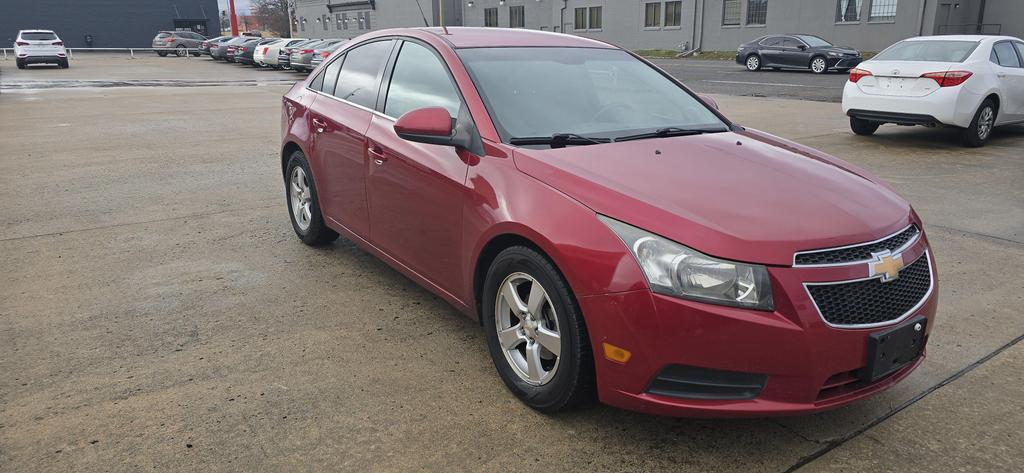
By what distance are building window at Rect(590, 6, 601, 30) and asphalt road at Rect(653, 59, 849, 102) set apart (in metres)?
22.9

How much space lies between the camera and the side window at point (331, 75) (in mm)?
5031

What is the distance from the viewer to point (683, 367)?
8.45 feet

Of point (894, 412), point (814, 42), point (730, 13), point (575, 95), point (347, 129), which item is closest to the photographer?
point (894, 412)

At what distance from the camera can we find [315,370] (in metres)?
3.54

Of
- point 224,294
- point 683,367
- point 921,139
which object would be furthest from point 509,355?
point 921,139

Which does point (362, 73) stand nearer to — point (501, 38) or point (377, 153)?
point (377, 153)

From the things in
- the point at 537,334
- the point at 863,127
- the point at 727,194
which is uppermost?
the point at 727,194

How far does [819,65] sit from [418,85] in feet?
83.9

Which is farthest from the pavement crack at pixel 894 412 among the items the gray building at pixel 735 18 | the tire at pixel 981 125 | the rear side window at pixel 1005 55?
the gray building at pixel 735 18

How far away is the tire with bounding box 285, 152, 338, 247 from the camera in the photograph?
523cm

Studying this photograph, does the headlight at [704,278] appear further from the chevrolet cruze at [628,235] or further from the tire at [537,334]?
the tire at [537,334]

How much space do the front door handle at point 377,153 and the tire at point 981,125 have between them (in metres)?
8.89

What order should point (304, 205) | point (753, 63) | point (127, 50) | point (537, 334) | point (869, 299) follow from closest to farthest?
point (869, 299) < point (537, 334) < point (304, 205) < point (753, 63) < point (127, 50)

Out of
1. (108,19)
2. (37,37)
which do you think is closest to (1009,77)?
(37,37)
